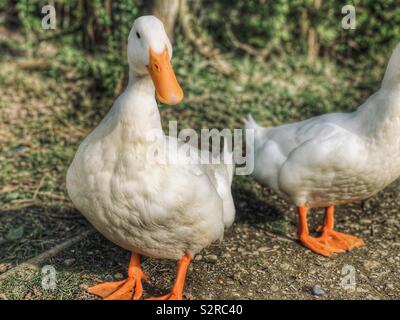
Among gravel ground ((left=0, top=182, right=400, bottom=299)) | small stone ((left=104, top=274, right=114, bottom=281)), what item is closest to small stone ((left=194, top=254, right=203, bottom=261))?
gravel ground ((left=0, top=182, right=400, bottom=299))

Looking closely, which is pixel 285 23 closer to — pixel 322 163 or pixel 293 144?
pixel 293 144

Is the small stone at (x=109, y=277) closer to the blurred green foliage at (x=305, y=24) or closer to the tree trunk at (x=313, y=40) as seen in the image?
the blurred green foliage at (x=305, y=24)

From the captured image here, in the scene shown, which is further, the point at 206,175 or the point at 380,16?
the point at 380,16

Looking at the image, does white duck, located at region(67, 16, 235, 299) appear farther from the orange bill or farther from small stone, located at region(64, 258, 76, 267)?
small stone, located at region(64, 258, 76, 267)

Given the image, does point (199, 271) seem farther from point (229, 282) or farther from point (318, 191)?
point (318, 191)

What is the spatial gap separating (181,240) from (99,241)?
1.16 meters

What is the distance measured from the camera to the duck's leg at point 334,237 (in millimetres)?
4578

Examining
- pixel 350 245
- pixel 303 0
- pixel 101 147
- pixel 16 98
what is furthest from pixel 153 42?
pixel 303 0

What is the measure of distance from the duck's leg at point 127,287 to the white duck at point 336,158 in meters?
1.34

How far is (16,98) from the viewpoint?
6707 millimetres

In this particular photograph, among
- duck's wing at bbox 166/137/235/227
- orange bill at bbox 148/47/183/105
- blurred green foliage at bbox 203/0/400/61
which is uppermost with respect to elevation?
blurred green foliage at bbox 203/0/400/61

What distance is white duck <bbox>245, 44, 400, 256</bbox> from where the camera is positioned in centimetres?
405

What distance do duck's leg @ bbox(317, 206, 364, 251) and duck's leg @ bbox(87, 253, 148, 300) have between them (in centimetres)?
162

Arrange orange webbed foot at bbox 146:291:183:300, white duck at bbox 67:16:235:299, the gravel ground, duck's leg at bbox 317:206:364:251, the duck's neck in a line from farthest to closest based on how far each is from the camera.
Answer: duck's leg at bbox 317:206:364:251 → the gravel ground → orange webbed foot at bbox 146:291:183:300 → the duck's neck → white duck at bbox 67:16:235:299
